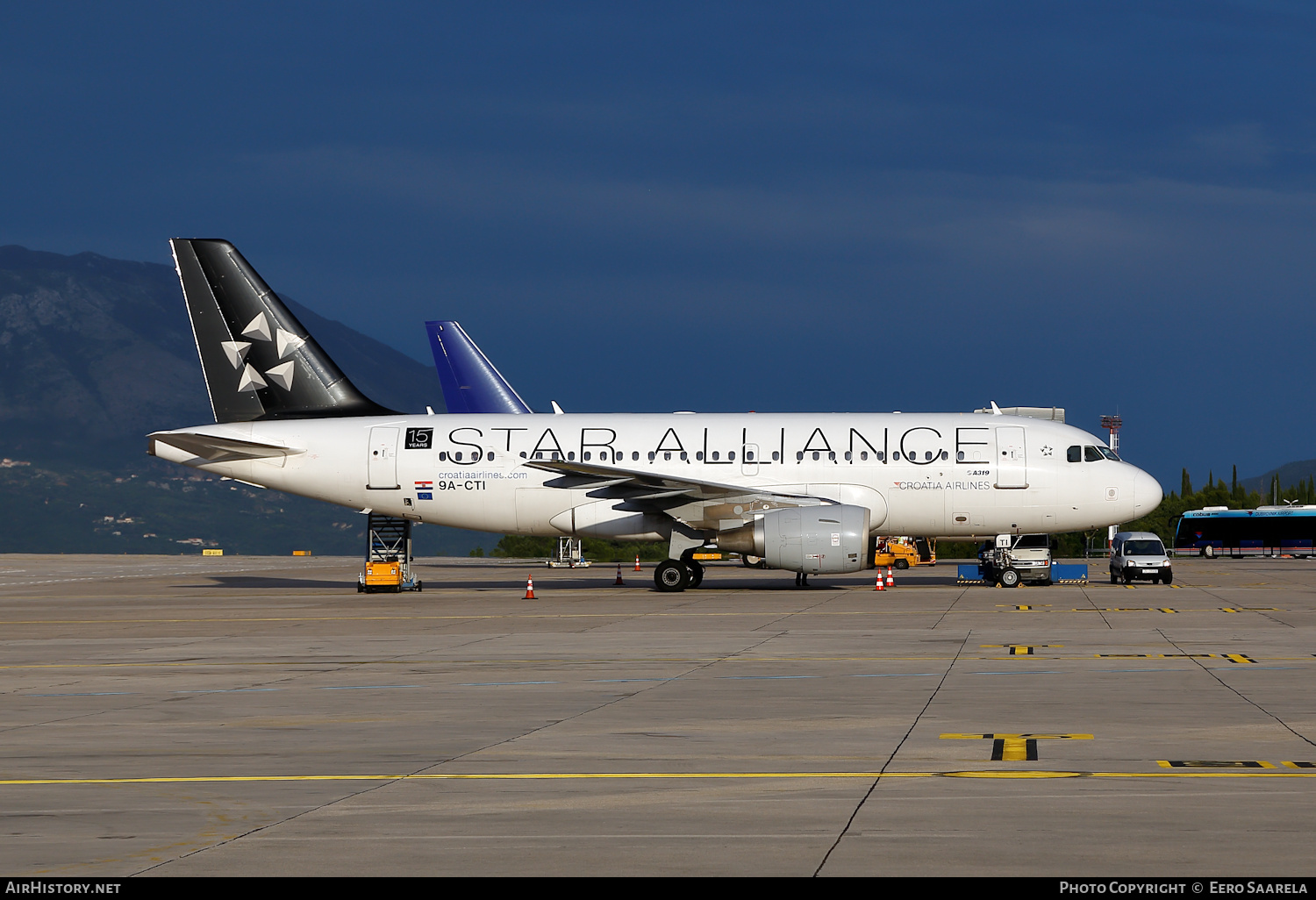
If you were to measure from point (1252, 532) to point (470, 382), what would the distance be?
190ft

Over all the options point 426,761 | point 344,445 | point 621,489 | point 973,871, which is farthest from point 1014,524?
point 973,871

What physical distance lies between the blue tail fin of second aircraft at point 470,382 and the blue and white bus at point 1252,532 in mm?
54767

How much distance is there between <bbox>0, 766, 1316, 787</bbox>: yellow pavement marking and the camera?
34.8 feet

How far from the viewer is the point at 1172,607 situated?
100 feet

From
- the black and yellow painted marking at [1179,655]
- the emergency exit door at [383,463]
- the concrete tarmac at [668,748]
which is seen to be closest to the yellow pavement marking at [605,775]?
the concrete tarmac at [668,748]

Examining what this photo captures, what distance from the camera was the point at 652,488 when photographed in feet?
118

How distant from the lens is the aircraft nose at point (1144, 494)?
38125mm

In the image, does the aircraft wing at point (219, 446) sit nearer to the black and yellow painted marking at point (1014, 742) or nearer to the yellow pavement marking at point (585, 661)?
the yellow pavement marking at point (585, 661)

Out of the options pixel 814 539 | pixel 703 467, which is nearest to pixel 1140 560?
pixel 814 539

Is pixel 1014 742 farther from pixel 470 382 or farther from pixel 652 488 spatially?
pixel 470 382

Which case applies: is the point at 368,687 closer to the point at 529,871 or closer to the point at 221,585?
the point at 529,871

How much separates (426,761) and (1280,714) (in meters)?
8.24

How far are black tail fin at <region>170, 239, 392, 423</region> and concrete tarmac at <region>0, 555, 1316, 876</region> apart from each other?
13.7 meters

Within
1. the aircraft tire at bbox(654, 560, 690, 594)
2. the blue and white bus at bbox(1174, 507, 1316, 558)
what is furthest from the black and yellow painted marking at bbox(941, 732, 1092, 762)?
the blue and white bus at bbox(1174, 507, 1316, 558)
